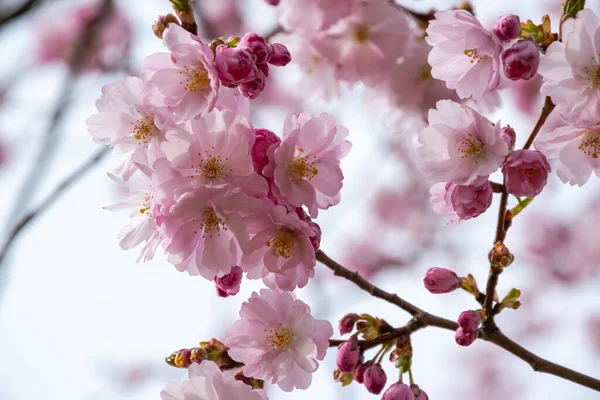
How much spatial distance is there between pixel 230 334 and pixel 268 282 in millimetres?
159

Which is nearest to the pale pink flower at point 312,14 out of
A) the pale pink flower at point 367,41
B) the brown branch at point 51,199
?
the pale pink flower at point 367,41

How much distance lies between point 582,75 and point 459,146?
0.25 meters

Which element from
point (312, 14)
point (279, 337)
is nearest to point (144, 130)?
point (279, 337)

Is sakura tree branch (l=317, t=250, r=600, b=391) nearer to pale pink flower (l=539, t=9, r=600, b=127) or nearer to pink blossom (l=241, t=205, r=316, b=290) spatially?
pink blossom (l=241, t=205, r=316, b=290)

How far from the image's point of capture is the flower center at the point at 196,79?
113 cm

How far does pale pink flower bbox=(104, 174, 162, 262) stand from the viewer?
120 centimetres

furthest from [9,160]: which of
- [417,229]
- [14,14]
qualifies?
[14,14]

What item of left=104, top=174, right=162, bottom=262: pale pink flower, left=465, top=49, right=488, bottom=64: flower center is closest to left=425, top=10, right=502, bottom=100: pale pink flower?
left=465, top=49, right=488, bottom=64: flower center

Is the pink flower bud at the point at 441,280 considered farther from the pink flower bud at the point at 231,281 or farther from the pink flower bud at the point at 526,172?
the pink flower bud at the point at 231,281

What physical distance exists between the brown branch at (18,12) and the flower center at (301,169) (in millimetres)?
1234

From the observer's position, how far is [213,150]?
109 cm

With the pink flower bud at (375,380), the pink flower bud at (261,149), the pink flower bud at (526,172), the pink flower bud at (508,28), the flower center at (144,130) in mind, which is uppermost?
the flower center at (144,130)

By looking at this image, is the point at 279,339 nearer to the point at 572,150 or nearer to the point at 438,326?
the point at 438,326

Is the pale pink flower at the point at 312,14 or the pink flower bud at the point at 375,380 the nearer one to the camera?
the pink flower bud at the point at 375,380
